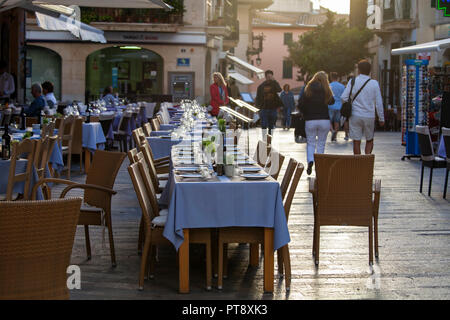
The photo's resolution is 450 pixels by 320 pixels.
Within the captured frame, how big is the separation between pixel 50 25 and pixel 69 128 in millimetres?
3570

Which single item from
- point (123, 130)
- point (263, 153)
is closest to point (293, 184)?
point (263, 153)

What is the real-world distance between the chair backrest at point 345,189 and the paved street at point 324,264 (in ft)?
1.44

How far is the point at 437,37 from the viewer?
31891 millimetres

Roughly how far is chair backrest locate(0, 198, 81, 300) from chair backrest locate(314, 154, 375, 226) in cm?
323

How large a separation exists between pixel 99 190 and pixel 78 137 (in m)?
6.48

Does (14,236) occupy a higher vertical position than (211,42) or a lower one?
lower

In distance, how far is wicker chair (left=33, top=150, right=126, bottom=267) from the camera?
6.80 meters

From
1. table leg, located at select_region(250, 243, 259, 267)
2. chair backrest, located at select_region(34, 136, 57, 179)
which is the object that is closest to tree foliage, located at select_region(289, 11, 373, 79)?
chair backrest, located at select_region(34, 136, 57, 179)

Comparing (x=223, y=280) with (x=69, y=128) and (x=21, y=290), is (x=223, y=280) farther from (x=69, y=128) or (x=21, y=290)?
(x=69, y=128)

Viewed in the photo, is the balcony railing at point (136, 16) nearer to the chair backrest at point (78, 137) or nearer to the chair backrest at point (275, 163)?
the chair backrest at point (78, 137)

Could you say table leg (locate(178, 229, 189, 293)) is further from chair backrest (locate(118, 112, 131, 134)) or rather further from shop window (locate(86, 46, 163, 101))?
shop window (locate(86, 46, 163, 101))

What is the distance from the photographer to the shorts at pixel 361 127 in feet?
41.9

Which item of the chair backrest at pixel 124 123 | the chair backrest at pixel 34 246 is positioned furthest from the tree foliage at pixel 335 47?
the chair backrest at pixel 34 246
